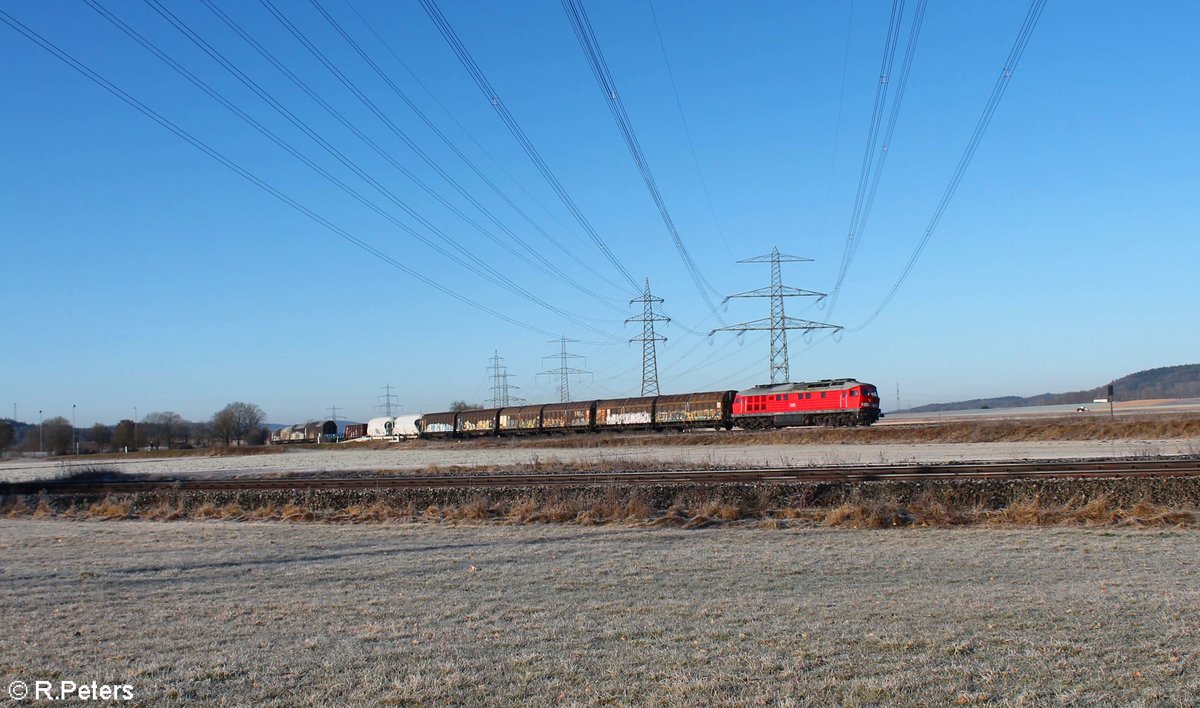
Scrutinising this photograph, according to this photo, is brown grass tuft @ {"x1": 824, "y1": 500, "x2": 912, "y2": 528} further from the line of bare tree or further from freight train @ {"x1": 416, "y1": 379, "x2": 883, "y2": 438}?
the line of bare tree

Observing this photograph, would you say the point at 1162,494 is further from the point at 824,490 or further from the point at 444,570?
the point at 444,570

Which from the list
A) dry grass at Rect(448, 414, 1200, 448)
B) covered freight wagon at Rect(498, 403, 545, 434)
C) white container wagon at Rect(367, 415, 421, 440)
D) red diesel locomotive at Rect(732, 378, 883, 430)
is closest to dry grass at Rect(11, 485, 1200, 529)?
dry grass at Rect(448, 414, 1200, 448)

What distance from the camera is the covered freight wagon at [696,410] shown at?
60.2 meters

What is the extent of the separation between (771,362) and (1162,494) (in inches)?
1632

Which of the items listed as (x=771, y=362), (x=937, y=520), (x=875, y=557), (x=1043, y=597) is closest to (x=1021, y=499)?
(x=937, y=520)

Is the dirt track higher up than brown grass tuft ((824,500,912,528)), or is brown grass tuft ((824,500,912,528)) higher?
the dirt track

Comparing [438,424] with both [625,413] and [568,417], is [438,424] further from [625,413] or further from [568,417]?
[625,413]

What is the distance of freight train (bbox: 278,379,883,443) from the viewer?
185 ft

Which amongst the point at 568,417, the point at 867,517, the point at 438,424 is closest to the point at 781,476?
the point at 867,517

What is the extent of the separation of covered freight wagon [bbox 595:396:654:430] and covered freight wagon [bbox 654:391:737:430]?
762mm

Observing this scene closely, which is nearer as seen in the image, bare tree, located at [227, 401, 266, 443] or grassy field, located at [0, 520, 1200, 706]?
grassy field, located at [0, 520, 1200, 706]

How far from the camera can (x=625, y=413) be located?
6378 cm

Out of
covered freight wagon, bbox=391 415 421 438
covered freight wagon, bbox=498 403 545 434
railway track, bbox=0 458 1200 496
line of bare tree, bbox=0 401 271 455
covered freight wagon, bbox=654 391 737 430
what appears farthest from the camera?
line of bare tree, bbox=0 401 271 455

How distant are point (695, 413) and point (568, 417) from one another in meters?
A: 10.8
